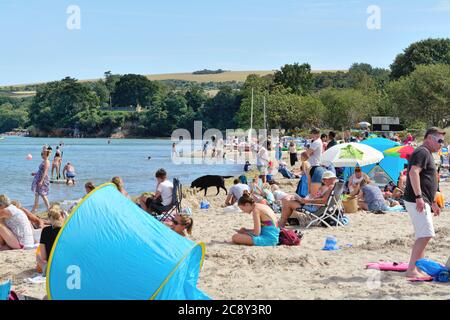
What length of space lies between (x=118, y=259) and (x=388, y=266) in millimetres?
3257

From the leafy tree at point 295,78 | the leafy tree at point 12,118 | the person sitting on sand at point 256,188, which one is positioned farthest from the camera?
the leafy tree at point 12,118

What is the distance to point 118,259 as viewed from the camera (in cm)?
524

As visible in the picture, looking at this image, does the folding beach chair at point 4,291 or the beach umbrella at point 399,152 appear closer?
the folding beach chair at point 4,291

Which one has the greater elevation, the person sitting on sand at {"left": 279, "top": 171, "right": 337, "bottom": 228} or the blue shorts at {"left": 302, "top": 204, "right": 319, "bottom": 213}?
the person sitting on sand at {"left": 279, "top": 171, "right": 337, "bottom": 228}

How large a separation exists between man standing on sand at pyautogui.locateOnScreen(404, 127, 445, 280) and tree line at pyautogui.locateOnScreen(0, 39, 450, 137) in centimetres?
4816

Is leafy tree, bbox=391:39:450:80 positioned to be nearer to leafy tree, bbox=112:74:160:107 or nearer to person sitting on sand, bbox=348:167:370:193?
person sitting on sand, bbox=348:167:370:193

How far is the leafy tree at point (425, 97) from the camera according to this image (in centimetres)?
5266

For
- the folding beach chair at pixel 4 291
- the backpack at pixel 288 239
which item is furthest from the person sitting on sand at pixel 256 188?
the folding beach chair at pixel 4 291

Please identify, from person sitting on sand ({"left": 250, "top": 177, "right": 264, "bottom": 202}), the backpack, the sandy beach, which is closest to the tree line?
person sitting on sand ({"left": 250, "top": 177, "right": 264, "bottom": 202})

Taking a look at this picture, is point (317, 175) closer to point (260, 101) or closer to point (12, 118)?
point (260, 101)

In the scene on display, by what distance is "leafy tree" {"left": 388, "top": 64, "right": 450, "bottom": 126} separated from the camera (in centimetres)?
5266

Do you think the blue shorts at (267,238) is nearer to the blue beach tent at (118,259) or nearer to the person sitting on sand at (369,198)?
the blue beach tent at (118,259)

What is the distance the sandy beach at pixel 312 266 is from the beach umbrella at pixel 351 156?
2726 mm

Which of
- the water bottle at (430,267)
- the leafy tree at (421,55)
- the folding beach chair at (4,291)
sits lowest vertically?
the water bottle at (430,267)
